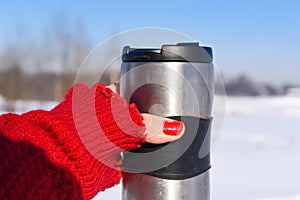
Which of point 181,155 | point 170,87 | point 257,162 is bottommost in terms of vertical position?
point 257,162

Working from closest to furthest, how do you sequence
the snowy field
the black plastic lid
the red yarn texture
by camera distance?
the red yarn texture < the black plastic lid < the snowy field

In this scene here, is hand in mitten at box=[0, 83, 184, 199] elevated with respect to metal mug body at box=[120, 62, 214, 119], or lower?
lower

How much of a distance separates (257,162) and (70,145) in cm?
244

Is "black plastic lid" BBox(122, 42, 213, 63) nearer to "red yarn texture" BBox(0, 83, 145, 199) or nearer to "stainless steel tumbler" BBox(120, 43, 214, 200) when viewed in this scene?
"stainless steel tumbler" BBox(120, 43, 214, 200)

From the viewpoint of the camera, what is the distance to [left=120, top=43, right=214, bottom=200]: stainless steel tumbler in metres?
0.77

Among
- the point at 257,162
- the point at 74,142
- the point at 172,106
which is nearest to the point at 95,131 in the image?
the point at 74,142

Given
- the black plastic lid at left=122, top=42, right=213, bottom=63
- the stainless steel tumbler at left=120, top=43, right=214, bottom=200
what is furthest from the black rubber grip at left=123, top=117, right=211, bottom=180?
the black plastic lid at left=122, top=42, right=213, bottom=63

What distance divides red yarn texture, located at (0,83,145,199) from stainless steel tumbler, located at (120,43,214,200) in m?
0.04

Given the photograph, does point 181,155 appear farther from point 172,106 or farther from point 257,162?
point 257,162

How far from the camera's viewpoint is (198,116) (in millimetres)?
790

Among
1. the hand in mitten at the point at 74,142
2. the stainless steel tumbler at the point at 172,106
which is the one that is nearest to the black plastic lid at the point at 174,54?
the stainless steel tumbler at the point at 172,106

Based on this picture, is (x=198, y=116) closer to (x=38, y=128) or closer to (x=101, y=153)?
(x=101, y=153)

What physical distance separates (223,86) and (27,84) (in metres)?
13.3

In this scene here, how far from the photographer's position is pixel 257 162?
2871 mm
